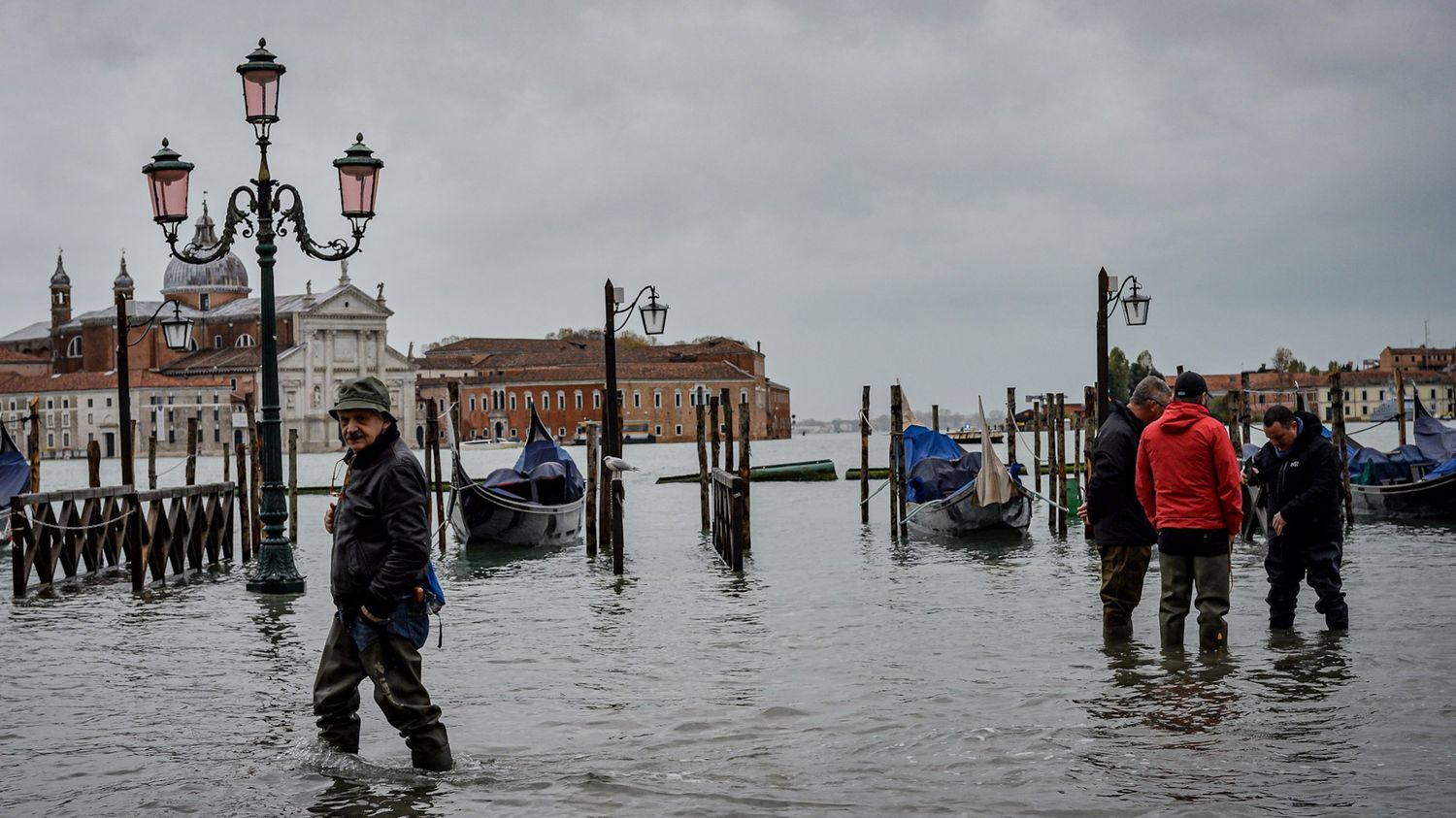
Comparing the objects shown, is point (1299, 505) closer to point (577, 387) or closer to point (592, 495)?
point (592, 495)

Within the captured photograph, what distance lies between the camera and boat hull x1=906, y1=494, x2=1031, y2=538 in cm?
1958

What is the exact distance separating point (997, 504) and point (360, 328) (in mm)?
86886

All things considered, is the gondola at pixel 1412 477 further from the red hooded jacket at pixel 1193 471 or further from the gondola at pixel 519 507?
the red hooded jacket at pixel 1193 471

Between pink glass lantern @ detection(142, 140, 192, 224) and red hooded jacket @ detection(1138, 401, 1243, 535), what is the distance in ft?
24.5

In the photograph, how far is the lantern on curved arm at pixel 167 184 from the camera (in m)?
11.4

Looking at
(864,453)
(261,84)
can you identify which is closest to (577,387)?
(864,453)

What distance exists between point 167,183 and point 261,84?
1.06 m

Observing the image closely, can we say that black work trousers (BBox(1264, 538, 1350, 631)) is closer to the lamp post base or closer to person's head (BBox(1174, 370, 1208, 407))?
person's head (BBox(1174, 370, 1208, 407))

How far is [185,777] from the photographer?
555cm

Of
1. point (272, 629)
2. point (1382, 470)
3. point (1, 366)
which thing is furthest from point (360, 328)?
point (272, 629)

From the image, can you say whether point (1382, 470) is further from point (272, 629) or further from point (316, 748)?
point (316, 748)

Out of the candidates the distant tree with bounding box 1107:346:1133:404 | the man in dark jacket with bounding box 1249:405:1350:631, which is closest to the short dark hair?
the man in dark jacket with bounding box 1249:405:1350:631

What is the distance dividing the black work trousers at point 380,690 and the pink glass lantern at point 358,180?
6737 millimetres

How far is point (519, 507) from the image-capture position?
19.1 meters
